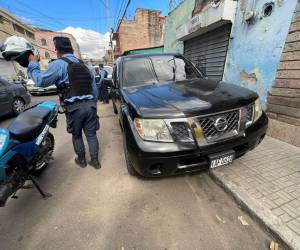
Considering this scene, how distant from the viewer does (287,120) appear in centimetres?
335

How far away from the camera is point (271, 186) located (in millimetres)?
2238

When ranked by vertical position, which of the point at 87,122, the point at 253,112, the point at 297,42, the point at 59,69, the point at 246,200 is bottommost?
the point at 246,200

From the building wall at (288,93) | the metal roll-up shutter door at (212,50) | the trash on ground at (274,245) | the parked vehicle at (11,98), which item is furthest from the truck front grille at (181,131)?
the parked vehicle at (11,98)

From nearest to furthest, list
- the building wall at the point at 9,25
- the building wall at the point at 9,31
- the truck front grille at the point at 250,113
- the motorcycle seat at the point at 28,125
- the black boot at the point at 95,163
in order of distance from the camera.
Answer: the truck front grille at the point at 250,113, the motorcycle seat at the point at 28,125, the black boot at the point at 95,163, the building wall at the point at 9,31, the building wall at the point at 9,25

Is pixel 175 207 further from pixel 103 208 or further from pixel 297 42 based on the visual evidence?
pixel 297 42

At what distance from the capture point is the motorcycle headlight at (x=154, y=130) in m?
1.80

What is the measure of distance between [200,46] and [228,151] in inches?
207

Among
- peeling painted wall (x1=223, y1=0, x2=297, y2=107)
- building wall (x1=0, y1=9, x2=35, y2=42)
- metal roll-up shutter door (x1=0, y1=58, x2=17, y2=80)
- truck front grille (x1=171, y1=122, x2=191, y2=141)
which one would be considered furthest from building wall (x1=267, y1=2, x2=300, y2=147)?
building wall (x1=0, y1=9, x2=35, y2=42)

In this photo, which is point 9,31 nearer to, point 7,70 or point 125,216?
point 7,70

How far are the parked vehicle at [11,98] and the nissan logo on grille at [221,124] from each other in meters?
6.58

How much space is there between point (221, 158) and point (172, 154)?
58 centimetres

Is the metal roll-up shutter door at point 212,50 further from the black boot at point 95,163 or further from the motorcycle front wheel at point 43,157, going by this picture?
the motorcycle front wheel at point 43,157

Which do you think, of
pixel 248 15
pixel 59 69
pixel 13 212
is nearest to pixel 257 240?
pixel 13 212

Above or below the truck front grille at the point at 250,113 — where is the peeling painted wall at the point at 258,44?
above
